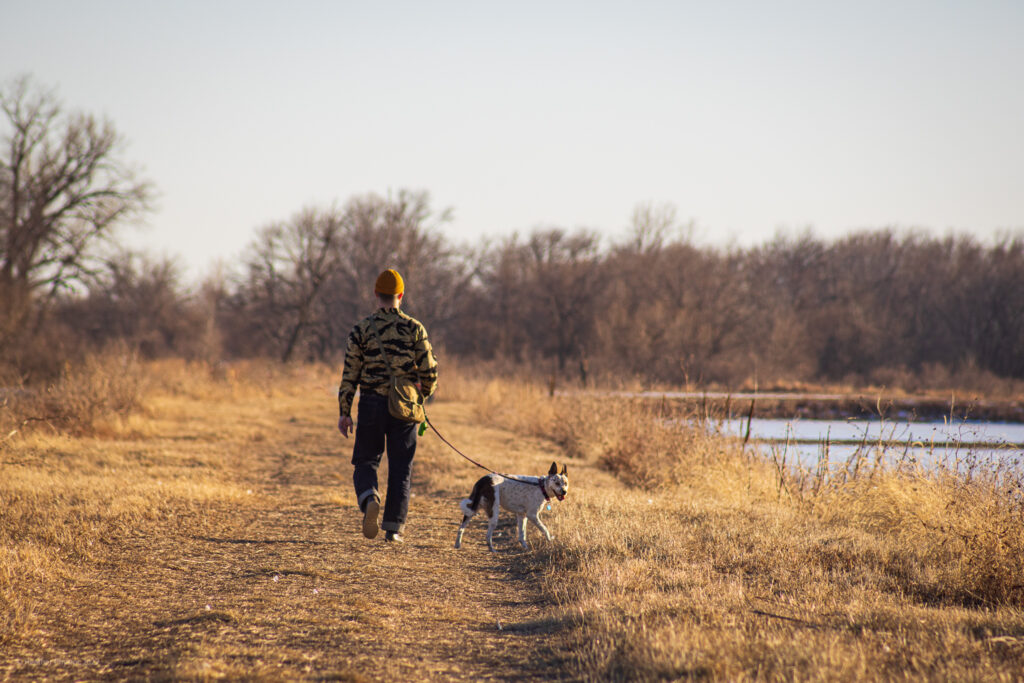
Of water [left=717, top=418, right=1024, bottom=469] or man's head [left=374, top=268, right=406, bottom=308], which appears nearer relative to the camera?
man's head [left=374, top=268, right=406, bottom=308]

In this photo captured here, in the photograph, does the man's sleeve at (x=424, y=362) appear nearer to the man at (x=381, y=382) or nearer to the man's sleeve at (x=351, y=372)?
the man at (x=381, y=382)

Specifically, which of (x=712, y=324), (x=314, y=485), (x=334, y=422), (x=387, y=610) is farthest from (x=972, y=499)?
(x=712, y=324)

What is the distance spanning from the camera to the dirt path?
180 inches

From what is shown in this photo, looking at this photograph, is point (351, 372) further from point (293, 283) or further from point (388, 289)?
point (293, 283)

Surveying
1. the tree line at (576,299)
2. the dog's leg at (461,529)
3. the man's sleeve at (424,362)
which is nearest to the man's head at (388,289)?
the man's sleeve at (424,362)

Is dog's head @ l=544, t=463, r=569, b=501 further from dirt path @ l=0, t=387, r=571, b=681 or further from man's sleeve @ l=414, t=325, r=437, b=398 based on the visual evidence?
man's sleeve @ l=414, t=325, r=437, b=398

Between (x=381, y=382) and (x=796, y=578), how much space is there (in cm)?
391

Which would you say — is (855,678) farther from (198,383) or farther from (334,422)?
(198,383)

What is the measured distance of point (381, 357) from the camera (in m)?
6.43

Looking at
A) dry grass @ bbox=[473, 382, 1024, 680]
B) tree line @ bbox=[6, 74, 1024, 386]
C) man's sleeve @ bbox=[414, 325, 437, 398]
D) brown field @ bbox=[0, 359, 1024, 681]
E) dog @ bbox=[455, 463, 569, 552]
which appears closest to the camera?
dry grass @ bbox=[473, 382, 1024, 680]

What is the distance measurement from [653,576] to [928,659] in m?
2.39

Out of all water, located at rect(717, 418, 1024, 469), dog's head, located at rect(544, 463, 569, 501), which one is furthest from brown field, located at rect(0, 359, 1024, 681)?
dog's head, located at rect(544, 463, 569, 501)

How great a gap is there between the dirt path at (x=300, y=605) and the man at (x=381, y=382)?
832mm

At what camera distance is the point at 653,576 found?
6.44 meters
